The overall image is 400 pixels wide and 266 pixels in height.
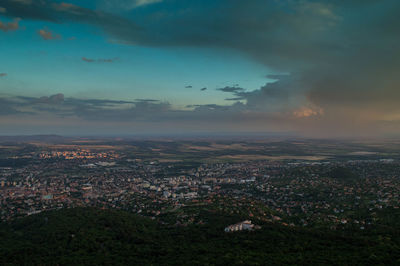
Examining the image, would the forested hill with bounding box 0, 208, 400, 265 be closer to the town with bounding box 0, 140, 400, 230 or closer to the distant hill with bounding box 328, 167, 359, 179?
the town with bounding box 0, 140, 400, 230

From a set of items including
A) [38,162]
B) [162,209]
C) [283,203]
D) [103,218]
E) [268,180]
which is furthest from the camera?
[38,162]

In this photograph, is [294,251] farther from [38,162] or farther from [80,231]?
[38,162]

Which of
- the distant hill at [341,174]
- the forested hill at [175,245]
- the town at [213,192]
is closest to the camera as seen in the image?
the forested hill at [175,245]

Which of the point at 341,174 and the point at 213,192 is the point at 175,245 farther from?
the point at 341,174

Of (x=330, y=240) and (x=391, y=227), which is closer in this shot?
(x=330, y=240)

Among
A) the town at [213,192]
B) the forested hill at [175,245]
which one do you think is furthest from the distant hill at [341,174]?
the forested hill at [175,245]

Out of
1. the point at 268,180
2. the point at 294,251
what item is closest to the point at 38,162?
the point at 268,180

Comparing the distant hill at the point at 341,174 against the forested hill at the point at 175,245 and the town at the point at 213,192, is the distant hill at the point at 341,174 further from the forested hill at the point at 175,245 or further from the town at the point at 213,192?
the forested hill at the point at 175,245

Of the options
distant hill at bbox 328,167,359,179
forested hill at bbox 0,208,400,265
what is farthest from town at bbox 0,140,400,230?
forested hill at bbox 0,208,400,265
